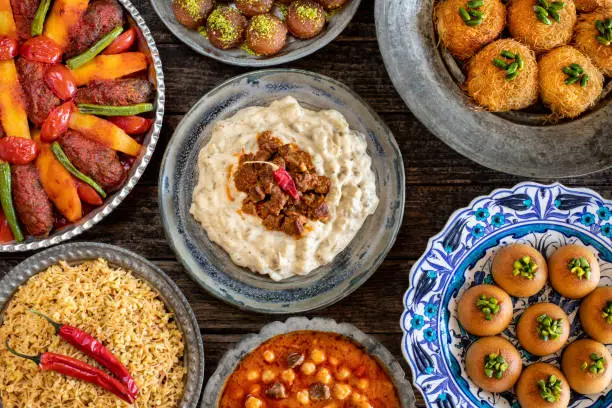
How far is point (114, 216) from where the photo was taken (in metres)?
3.08

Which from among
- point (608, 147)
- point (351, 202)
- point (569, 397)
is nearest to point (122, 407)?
point (351, 202)

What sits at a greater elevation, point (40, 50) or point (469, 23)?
point (469, 23)

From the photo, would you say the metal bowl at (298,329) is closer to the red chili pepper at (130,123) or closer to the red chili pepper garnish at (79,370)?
the red chili pepper garnish at (79,370)

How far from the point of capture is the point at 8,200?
2.77 m

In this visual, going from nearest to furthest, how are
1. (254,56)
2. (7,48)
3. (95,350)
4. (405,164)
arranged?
(95,350) → (7,48) → (254,56) → (405,164)

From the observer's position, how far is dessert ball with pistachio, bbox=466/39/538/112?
2.74m

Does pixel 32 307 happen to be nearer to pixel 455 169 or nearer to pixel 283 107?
pixel 283 107

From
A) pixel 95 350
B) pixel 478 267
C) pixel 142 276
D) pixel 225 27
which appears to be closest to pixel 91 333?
pixel 95 350

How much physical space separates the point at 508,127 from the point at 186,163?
156 centimetres

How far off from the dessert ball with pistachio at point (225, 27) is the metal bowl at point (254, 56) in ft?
0.17

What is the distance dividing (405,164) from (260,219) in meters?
0.83

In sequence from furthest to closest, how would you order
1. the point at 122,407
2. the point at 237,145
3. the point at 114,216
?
the point at 114,216
the point at 237,145
the point at 122,407

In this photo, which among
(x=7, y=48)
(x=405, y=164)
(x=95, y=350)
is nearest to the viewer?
(x=95, y=350)

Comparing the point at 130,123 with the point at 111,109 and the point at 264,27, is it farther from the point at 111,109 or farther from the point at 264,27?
the point at 264,27
